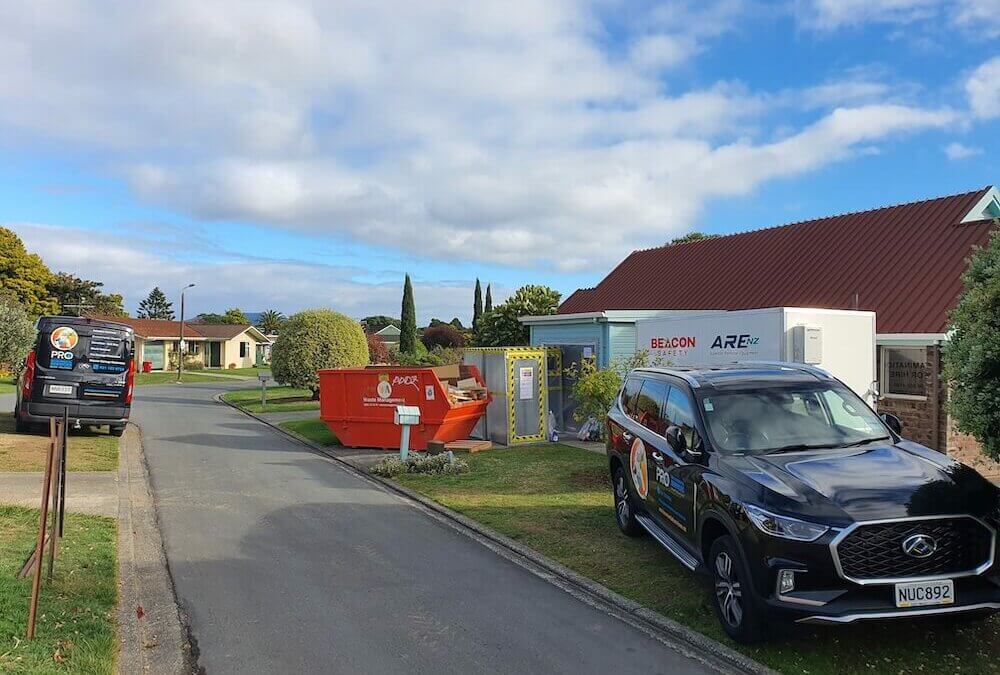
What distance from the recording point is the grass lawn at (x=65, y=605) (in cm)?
461

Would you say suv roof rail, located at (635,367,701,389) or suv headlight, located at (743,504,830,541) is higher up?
suv roof rail, located at (635,367,701,389)

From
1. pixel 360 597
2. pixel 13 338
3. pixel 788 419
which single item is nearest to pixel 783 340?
pixel 788 419

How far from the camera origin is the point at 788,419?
6.04m

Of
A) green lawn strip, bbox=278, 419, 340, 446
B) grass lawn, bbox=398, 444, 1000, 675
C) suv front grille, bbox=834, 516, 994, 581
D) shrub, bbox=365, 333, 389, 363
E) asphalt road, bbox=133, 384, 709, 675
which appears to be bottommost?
asphalt road, bbox=133, 384, 709, 675

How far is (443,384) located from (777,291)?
1050 centimetres

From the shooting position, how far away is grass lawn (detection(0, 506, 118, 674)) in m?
4.61

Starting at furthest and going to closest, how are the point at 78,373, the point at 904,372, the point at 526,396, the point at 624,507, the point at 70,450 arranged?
the point at 526,396, the point at 78,373, the point at 904,372, the point at 70,450, the point at 624,507

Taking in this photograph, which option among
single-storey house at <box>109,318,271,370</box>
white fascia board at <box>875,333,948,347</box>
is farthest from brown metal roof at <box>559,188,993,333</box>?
single-storey house at <box>109,318,271,370</box>

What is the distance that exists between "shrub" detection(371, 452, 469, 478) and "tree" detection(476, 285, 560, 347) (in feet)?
88.4

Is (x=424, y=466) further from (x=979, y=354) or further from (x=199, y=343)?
(x=199, y=343)

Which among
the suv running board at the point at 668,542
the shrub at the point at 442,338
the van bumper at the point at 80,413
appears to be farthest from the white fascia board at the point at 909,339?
the shrub at the point at 442,338

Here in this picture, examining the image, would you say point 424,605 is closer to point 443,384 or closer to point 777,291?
point 443,384

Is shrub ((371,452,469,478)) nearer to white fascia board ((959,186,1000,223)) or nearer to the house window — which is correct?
the house window

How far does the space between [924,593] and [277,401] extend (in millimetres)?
27506
